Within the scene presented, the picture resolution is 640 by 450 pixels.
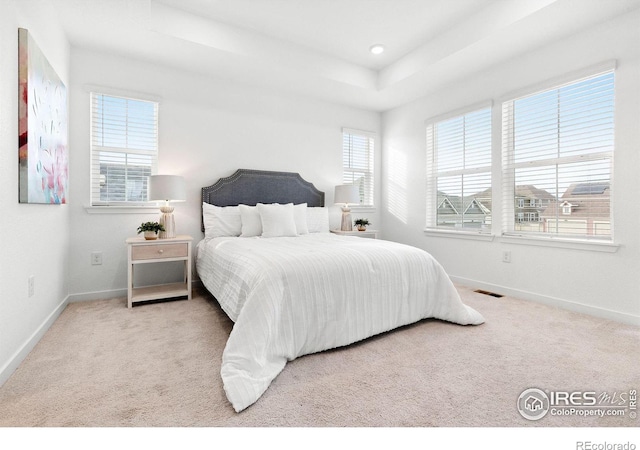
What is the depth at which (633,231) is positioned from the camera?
248 centimetres

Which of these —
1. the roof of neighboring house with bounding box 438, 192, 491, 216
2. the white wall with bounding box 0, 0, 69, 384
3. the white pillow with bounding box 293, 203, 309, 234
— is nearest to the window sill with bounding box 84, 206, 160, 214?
the white wall with bounding box 0, 0, 69, 384

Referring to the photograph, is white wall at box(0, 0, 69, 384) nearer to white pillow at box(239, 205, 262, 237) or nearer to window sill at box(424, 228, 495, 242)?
white pillow at box(239, 205, 262, 237)

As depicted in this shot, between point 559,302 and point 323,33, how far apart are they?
3.50m

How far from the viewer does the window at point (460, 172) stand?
11.9ft

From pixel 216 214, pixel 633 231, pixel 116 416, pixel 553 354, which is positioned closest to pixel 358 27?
pixel 216 214

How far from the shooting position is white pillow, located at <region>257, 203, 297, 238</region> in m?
3.36

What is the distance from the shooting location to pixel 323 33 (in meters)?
3.20

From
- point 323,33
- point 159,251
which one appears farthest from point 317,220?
point 323,33

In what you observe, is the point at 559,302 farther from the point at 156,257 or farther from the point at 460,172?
the point at 156,257

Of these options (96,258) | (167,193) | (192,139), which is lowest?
(96,258)

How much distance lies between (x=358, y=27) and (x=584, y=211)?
274cm

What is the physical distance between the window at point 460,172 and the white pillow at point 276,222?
202 cm

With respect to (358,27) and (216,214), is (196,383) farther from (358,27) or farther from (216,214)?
Answer: (358,27)

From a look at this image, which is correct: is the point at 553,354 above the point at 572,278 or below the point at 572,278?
below
